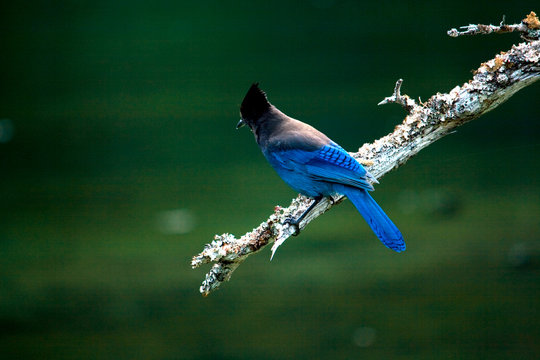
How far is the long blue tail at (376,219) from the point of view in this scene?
260 centimetres

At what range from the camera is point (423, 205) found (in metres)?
4.84

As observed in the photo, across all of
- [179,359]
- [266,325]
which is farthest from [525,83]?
[179,359]

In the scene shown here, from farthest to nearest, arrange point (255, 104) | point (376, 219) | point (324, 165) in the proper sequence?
point (255, 104)
point (324, 165)
point (376, 219)

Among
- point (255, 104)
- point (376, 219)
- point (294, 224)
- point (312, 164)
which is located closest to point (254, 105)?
point (255, 104)

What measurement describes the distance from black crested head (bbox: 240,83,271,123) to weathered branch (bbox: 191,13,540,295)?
0.48 meters

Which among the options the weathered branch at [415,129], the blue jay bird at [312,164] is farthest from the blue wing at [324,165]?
the weathered branch at [415,129]

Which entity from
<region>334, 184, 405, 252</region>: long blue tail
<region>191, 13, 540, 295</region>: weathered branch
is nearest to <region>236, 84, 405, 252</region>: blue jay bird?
<region>334, 184, 405, 252</region>: long blue tail

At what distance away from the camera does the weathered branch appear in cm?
261

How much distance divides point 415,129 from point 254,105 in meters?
0.77

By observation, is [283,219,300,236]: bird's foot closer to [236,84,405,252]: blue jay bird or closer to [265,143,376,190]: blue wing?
[236,84,405,252]: blue jay bird

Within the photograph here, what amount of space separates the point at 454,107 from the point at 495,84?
0.19 meters

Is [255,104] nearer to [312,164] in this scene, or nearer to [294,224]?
[312,164]

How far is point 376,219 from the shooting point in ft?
8.69

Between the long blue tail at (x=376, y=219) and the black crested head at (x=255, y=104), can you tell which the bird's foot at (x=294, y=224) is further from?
the black crested head at (x=255, y=104)
